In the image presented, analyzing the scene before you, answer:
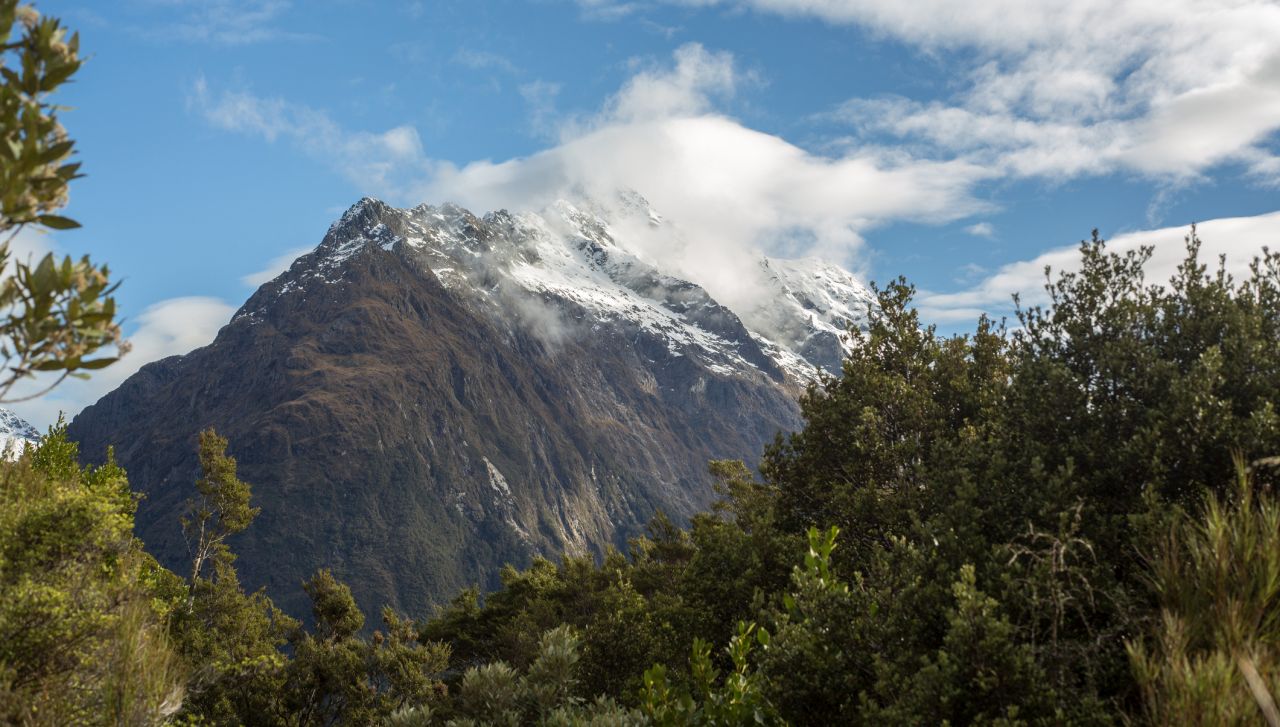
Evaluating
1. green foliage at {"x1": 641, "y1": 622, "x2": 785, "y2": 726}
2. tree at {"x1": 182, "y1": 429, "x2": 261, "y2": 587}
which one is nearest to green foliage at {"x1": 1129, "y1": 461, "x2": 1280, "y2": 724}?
green foliage at {"x1": 641, "y1": 622, "x2": 785, "y2": 726}

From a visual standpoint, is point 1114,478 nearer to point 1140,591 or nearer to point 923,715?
point 1140,591

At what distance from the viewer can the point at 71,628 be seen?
11117 millimetres

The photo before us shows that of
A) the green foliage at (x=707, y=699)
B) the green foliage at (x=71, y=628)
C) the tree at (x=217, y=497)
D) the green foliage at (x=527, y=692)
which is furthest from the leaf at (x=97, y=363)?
the tree at (x=217, y=497)

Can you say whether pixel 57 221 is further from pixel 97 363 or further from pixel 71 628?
pixel 71 628

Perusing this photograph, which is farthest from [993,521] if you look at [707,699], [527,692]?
[527,692]

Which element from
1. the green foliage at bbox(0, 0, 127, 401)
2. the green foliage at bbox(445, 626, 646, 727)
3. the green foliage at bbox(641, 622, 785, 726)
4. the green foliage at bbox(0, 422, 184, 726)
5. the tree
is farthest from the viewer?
the tree

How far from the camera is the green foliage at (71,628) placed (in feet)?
31.7

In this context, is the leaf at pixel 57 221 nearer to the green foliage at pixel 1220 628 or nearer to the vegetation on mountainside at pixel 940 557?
the vegetation on mountainside at pixel 940 557

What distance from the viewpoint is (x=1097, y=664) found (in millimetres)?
7367

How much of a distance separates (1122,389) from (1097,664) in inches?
277

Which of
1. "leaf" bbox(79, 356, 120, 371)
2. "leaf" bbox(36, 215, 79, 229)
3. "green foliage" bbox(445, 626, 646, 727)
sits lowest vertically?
"green foliage" bbox(445, 626, 646, 727)

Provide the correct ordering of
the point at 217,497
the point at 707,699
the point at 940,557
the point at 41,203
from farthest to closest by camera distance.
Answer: the point at 217,497
the point at 940,557
the point at 707,699
the point at 41,203

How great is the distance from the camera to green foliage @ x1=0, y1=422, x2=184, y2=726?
9.66 meters

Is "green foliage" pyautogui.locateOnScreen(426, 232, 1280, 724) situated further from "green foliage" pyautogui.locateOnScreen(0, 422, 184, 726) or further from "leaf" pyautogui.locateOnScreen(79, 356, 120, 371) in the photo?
"green foliage" pyautogui.locateOnScreen(0, 422, 184, 726)
